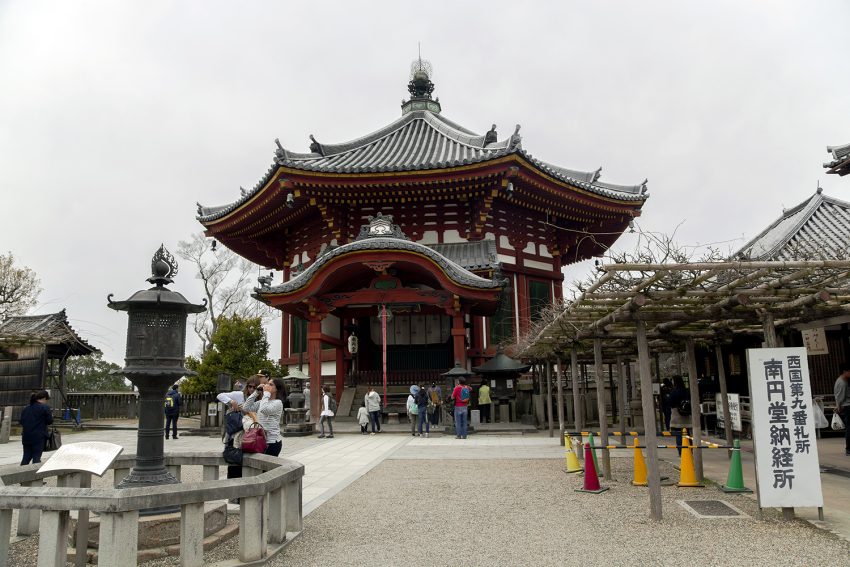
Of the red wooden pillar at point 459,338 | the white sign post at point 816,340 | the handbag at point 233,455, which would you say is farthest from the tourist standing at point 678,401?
the handbag at point 233,455

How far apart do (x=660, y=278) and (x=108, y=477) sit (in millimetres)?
9782

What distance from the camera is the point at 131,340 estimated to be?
6.25 meters

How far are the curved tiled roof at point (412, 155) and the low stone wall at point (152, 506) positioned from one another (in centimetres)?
1519

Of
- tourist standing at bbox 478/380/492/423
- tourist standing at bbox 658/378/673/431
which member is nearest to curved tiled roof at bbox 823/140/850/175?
tourist standing at bbox 658/378/673/431

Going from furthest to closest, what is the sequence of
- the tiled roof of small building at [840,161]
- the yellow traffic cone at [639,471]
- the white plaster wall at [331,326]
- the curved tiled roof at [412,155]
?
1. the white plaster wall at [331,326]
2. the curved tiled roof at [412,155]
3. the tiled roof of small building at [840,161]
4. the yellow traffic cone at [639,471]

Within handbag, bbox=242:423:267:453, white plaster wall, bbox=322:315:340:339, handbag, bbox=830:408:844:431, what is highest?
white plaster wall, bbox=322:315:340:339

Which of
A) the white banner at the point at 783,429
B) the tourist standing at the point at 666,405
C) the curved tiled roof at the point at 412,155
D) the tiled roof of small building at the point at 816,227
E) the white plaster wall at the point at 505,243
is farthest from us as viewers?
the white plaster wall at the point at 505,243

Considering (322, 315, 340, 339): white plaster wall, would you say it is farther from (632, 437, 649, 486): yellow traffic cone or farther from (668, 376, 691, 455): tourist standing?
(632, 437, 649, 486): yellow traffic cone

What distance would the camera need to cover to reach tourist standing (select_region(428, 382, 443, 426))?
18.0 meters

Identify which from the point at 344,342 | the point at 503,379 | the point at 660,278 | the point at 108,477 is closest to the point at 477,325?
the point at 503,379

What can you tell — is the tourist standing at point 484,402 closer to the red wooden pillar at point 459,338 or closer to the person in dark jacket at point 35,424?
the red wooden pillar at point 459,338

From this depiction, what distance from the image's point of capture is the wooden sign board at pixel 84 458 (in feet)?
17.1

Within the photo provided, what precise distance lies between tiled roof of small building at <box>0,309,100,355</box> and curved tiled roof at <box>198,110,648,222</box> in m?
6.34

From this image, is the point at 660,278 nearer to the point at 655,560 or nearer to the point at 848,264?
the point at 848,264
